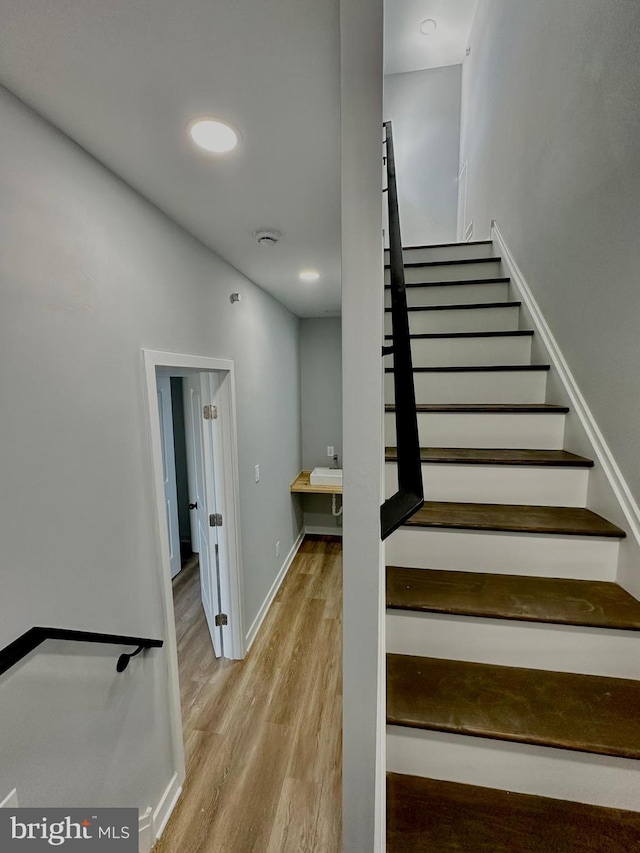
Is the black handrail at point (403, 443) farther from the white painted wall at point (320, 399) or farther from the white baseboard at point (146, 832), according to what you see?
the white painted wall at point (320, 399)

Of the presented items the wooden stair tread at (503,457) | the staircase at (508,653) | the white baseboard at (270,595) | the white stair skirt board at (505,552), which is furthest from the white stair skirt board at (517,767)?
the white baseboard at (270,595)

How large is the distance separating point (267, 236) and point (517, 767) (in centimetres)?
227

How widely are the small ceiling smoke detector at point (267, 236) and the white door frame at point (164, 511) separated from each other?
704 millimetres

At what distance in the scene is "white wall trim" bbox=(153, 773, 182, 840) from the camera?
5.05 feet

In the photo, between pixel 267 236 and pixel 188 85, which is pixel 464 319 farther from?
pixel 188 85

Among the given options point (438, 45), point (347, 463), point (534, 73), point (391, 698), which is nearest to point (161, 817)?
point (391, 698)

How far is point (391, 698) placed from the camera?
1.04 m

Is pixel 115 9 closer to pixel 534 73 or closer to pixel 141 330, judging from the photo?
pixel 141 330

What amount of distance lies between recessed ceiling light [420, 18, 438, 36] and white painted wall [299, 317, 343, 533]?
3.09 metres

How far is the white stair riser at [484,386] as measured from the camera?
179 centimetres

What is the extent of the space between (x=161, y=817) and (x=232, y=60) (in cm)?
276

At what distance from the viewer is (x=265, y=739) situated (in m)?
1.98

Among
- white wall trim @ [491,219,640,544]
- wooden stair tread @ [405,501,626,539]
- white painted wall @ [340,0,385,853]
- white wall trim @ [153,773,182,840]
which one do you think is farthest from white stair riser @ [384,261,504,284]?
white wall trim @ [153,773,182,840]

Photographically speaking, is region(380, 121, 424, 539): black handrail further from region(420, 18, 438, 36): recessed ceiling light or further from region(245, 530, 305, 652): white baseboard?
region(420, 18, 438, 36): recessed ceiling light
